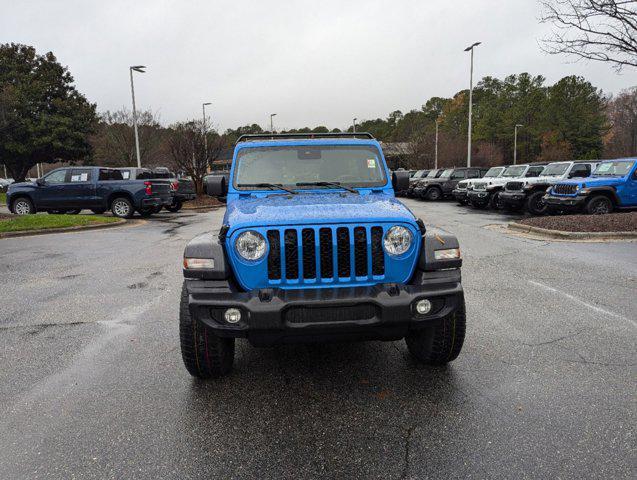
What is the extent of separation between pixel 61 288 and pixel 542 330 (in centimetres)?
639

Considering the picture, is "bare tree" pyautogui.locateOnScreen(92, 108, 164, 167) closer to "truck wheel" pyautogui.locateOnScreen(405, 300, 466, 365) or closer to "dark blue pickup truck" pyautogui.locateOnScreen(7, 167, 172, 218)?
"dark blue pickup truck" pyautogui.locateOnScreen(7, 167, 172, 218)

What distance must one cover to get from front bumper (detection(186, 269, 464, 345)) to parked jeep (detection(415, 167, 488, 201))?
23.9 metres

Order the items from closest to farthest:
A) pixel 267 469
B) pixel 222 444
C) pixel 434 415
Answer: pixel 267 469, pixel 222 444, pixel 434 415

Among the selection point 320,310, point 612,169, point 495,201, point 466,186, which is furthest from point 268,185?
point 466,186

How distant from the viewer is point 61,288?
675 cm

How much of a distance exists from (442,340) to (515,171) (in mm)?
17860

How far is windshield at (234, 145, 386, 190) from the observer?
4523 millimetres

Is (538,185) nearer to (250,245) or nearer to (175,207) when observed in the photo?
(175,207)

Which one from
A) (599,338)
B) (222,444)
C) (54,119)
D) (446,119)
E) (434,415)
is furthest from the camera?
(446,119)

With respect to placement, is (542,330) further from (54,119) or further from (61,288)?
(54,119)

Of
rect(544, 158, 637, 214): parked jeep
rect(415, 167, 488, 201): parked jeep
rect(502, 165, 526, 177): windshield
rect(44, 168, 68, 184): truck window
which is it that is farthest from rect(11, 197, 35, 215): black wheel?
rect(415, 167, 488, 201): parked jeep

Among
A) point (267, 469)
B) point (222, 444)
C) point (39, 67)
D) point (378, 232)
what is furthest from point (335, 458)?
point (39, 67)

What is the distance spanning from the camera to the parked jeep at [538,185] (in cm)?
1596

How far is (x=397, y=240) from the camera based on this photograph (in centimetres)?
322
